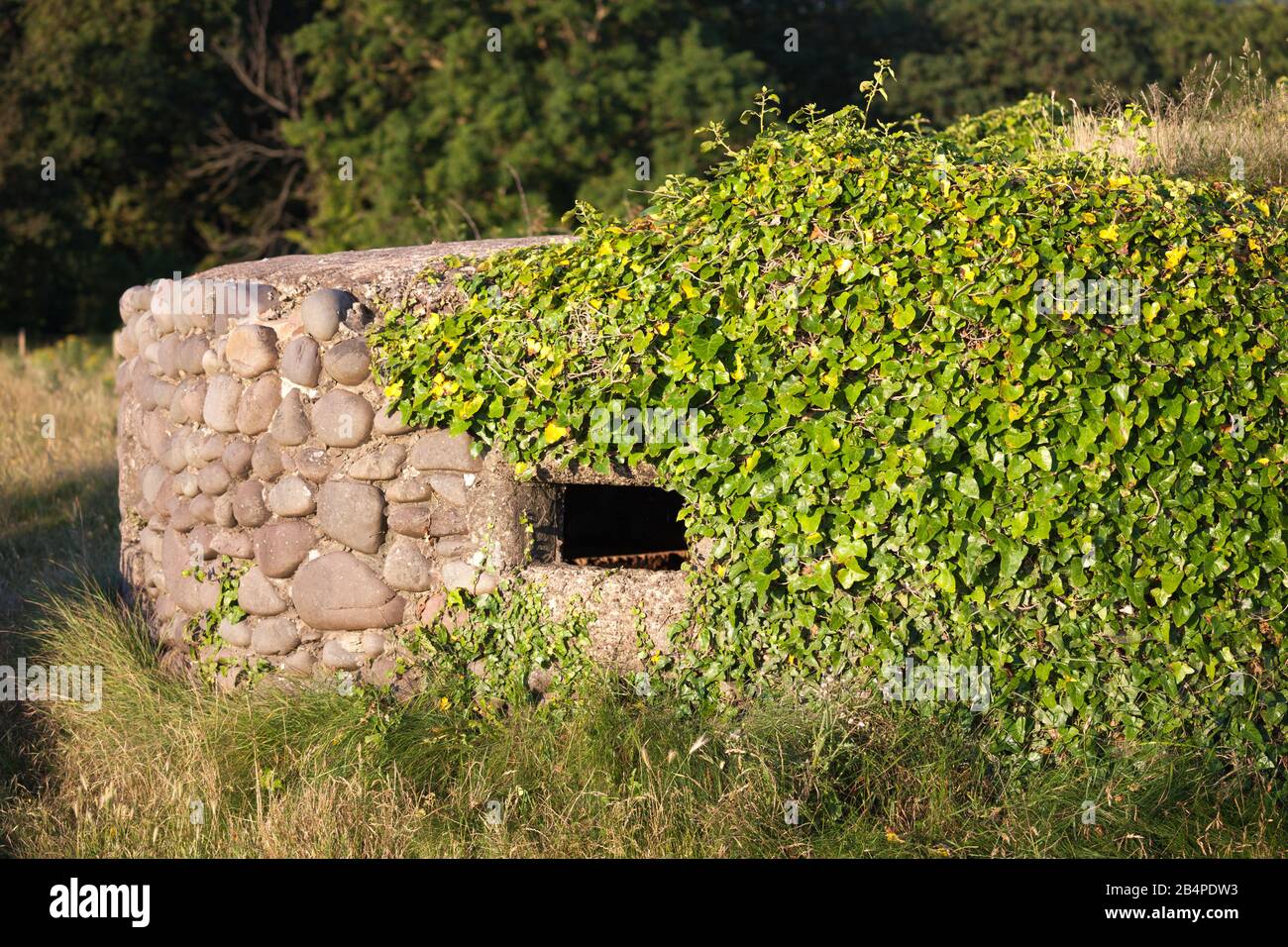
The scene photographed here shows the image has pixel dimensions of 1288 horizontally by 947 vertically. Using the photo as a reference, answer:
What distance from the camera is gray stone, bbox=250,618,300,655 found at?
200 inches

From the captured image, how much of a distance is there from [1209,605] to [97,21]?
1701cm

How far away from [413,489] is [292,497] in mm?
588

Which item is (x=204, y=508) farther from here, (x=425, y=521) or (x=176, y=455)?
(x=425, y=521)

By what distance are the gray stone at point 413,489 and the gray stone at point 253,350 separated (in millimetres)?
833

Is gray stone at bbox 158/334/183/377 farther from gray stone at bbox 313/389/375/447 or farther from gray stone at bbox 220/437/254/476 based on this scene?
gray stone at bbox 313/389/375/447

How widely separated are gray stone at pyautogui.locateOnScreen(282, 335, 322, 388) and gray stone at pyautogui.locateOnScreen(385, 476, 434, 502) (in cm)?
59

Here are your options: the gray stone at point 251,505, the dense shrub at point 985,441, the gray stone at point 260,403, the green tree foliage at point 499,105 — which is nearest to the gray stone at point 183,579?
the gray stone at point 251,505

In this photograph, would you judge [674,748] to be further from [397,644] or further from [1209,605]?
[1209,605]

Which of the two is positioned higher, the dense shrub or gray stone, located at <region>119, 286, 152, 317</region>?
gray stone, located at <region>119, 286, 152, 317</region>

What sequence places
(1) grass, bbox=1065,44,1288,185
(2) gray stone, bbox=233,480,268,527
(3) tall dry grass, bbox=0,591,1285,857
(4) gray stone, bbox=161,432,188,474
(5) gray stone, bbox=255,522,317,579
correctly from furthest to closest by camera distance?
(4) gray stone, bbox=161,432,188,474 → (1) grass, bbox=1065,44,1288,185 → (2) gray stone, bbox=233,480,268,527 → (5) gray stone, bbox=255,522,317,579 → (3) tall dry grass, bbox=0,591,1285,857

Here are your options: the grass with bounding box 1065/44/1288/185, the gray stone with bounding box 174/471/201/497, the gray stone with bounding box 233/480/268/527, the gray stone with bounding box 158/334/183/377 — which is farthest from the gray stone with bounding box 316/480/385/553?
the grass with bounding box 1065/44/1288/185

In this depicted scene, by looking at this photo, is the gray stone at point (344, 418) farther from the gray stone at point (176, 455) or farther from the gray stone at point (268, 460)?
the gray stone at point (176, 455)

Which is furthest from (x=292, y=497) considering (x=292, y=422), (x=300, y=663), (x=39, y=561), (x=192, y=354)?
(x=39, y=561)

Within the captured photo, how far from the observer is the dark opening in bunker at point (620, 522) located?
6.70 metres
